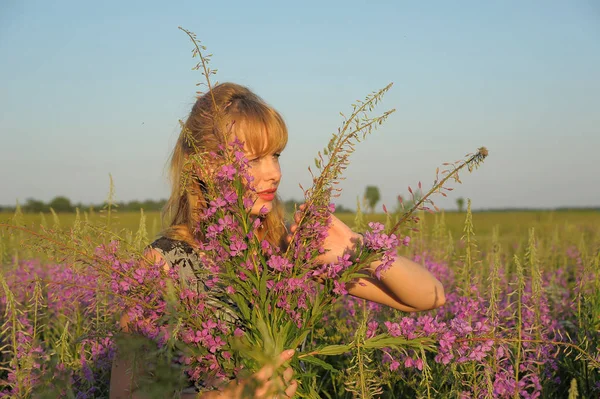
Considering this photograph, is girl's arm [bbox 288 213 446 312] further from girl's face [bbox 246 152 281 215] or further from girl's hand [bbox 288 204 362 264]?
girl's face [bbox 246 152 281 215]

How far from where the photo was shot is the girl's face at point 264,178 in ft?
7.10

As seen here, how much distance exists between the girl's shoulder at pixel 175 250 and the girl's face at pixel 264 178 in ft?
1.58

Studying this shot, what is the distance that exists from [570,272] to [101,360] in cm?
574

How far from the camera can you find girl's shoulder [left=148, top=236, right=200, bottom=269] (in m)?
2.47

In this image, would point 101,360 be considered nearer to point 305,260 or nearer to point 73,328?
point 73,328

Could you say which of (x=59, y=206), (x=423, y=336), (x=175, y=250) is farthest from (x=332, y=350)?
(x=59, y=206)

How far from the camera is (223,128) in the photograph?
2.16 meters

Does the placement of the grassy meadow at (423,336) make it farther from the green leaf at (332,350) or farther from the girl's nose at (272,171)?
the girl's nose at (272,171)

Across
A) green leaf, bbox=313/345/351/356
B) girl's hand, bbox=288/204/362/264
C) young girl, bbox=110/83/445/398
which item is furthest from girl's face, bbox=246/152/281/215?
green leaf, bbox=313/345/351/356

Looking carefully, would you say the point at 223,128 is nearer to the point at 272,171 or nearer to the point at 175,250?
the point at 272,171

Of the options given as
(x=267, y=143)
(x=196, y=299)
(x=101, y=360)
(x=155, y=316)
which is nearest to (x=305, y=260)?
(x=196, y=299)

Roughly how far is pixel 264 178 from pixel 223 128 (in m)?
0.26

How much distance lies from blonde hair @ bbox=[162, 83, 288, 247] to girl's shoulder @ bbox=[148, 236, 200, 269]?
38 mm

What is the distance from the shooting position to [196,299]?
1743 mm
